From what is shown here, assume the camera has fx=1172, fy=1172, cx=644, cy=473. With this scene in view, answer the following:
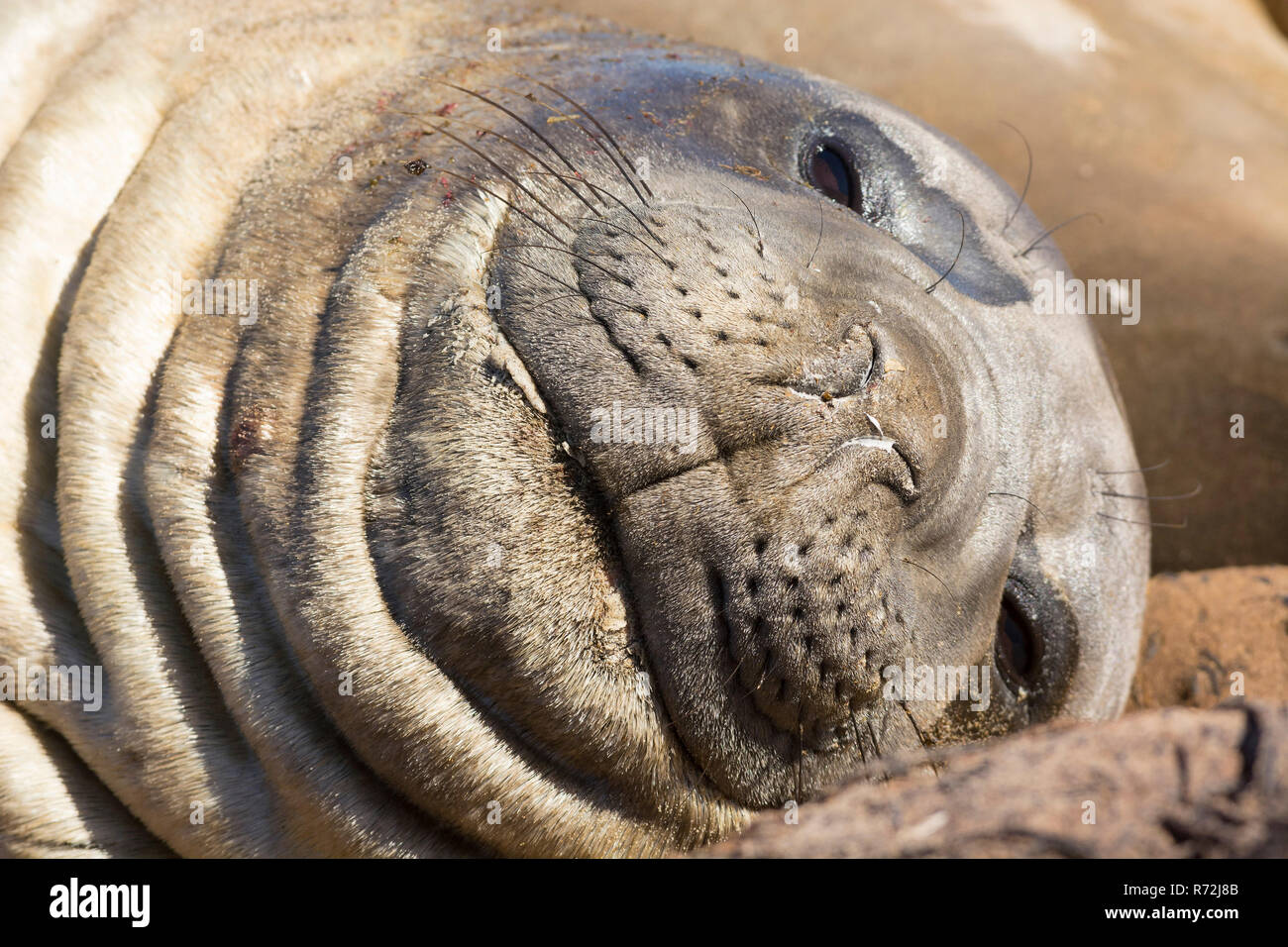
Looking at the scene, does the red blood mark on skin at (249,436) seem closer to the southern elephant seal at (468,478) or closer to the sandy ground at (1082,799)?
the southern elephant seal at (468,478)

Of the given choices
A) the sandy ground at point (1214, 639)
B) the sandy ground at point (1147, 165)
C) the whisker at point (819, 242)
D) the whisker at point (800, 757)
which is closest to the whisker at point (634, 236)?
the whisker at point (819, 242)

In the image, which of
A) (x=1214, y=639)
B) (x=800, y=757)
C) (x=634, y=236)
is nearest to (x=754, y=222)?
(x=634, y=236)

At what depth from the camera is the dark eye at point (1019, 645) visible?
268 centimetres

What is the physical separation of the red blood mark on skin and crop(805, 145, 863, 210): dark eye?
4.45 ft

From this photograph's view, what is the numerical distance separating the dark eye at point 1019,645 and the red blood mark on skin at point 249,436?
1.65 metres

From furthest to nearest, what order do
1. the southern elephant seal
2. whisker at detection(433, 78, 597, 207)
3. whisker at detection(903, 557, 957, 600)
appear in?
whisker at detection(433, 78, 597, 207), whisker at detection(903, 557, 957, 600), the southern elephant seal

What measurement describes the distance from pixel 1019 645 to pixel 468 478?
1456 millimetres

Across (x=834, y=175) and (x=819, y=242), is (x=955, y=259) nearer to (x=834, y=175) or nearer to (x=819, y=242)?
(x=834, y=175)

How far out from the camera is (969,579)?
7.85 ft

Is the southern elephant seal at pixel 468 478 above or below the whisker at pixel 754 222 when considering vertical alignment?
below

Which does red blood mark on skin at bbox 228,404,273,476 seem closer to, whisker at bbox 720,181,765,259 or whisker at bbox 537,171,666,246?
whisker at bbox 537,171,666,246

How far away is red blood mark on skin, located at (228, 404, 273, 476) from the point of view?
2082 millimetres

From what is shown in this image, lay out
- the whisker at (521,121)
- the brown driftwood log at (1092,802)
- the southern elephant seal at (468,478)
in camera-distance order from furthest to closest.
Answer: the whisker at (521,121) → the southern elephant seal at (468,478) → the brown driftwood log at (1092,802)

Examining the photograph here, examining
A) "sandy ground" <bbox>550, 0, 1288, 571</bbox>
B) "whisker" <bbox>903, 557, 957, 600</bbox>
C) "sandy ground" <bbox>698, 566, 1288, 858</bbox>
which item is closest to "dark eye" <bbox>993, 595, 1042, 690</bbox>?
"whisker" <bbox>903, 557, 957, 600</bbox>
